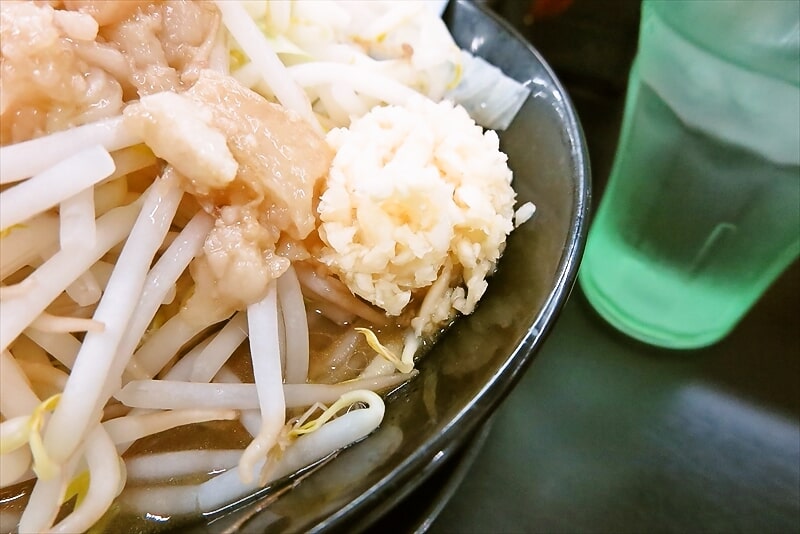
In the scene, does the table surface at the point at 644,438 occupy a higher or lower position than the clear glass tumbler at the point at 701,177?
lower

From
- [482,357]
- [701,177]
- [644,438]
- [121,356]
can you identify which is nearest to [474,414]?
[482,357]

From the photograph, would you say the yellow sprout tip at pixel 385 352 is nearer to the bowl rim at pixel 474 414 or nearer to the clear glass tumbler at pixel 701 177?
the bowl rim at pixel 474 414

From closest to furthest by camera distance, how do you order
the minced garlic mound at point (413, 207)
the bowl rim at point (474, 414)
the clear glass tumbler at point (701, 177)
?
the bowl rim at point (474, 414), the minced garlic mound at point (413, 207), the clear glass tumbler at point (701, 177)

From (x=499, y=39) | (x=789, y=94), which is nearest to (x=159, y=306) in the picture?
(x=499, y=39)

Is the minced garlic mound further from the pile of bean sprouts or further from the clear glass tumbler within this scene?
the clear glass tumbler

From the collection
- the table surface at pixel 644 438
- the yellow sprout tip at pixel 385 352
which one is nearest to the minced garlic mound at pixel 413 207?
the yellow sprout tip at pixel 385 352

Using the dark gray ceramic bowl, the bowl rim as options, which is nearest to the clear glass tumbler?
the dark gray ceramic bowl

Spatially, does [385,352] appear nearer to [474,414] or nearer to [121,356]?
→ [474,414]
